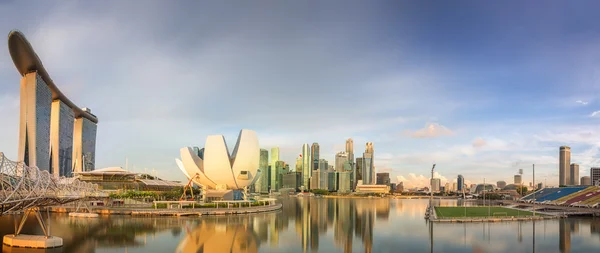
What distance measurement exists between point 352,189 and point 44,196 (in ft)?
540

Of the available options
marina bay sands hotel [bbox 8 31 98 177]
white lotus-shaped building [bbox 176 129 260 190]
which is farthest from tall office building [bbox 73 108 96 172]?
white lotus-shaped building [bbox 176 129 260 190]

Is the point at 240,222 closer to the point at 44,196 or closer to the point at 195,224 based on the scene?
the point at 195,224

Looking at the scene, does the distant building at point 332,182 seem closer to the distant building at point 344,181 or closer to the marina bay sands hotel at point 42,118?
the distant building at point 344,181

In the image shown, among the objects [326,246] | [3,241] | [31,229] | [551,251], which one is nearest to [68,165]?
[31,229]

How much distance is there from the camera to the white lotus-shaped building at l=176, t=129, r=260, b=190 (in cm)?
4609

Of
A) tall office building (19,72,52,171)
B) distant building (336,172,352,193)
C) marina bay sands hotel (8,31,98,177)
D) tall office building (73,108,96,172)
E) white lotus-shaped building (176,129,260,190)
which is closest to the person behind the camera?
white lotus-shaped building (176,129,260,190)

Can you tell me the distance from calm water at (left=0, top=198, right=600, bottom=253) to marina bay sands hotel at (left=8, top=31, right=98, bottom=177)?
21.4 meters

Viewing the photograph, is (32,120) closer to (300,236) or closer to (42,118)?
(42,118)

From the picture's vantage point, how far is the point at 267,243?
22797 millimetres

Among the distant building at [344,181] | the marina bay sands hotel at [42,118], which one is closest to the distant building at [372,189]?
the distant building at [344,181]

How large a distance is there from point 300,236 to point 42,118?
5257cm

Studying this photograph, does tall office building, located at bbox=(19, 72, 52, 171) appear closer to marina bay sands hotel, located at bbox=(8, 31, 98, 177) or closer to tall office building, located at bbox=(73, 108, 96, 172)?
marina bay sands hotel, located at bbox=(8, 31, 98, 177)

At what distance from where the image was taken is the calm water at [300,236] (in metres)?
21.5

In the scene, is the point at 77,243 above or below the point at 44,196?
below
